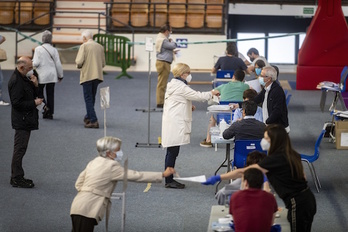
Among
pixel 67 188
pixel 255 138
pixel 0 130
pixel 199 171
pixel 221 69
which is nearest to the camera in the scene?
pixel 255 138

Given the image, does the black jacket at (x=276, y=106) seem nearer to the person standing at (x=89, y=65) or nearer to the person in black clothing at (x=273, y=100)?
the person in black clothing at (x=273, y=100)

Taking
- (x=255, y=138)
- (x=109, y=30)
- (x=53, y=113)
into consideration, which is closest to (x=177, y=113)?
(x=255, y=138)

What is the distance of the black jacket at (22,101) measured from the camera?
9.88m

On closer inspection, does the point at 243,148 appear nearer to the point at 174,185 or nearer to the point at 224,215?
the point at 174,185

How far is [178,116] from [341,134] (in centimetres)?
323

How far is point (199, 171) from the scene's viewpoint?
440 inches

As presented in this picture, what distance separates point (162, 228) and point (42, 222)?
1305 mm

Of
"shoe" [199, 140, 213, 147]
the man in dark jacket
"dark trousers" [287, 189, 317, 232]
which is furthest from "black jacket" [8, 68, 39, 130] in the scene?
"dark trousers" [287, 189, 317, 232]

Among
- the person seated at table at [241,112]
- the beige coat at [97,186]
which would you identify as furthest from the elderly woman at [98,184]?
the person seated at table at [241,112]

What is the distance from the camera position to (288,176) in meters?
7.00

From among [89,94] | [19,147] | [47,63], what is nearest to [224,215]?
[19,147]

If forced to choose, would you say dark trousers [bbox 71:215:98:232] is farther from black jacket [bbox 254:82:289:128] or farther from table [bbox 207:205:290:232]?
black jacket [bbox 254:82:289:128]

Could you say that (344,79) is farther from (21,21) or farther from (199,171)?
(21,21)

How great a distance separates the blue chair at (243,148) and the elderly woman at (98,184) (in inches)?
85.7
